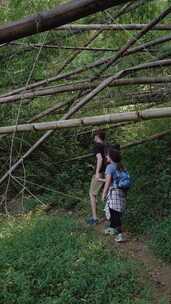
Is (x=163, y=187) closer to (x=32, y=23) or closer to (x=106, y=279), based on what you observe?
(x=106, y=279)

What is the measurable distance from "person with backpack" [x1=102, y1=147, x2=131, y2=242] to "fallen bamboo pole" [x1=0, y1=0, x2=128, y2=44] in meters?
4.70

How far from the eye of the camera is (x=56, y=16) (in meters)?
1.60

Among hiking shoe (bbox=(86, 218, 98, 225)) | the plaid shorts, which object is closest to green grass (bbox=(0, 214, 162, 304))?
the plaid shorts

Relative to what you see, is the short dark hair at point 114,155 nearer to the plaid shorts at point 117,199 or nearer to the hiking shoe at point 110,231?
the plaid shorts at point 117,199

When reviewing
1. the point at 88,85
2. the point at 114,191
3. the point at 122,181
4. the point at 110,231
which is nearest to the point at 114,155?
the point at 122,181

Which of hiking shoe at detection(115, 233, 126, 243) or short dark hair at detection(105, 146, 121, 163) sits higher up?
short dark hair at detection(105, 146, 121, 163)

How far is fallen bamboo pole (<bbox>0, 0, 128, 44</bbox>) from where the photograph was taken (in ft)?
5.07

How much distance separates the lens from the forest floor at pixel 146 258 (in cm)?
532

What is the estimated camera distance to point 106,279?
512 cm

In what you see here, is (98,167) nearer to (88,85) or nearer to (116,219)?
(116,219)

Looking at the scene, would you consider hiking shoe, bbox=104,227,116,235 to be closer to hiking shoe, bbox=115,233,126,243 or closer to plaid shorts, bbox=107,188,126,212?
hiking shoe, bbox=115,233,126,243

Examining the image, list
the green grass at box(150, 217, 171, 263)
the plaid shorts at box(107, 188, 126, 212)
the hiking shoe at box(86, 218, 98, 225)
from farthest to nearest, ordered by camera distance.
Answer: the hiking shoe at box(86, 218, 98, 225), the plaid shorts at box(107, 188, 126, 212), the green grass at box(150, 217, 171, 263)

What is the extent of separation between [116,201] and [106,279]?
1.47 m

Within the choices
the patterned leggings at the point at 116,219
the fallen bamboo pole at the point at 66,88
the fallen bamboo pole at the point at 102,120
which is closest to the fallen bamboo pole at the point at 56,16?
the fallen bamboo pole at the point at 102,120
